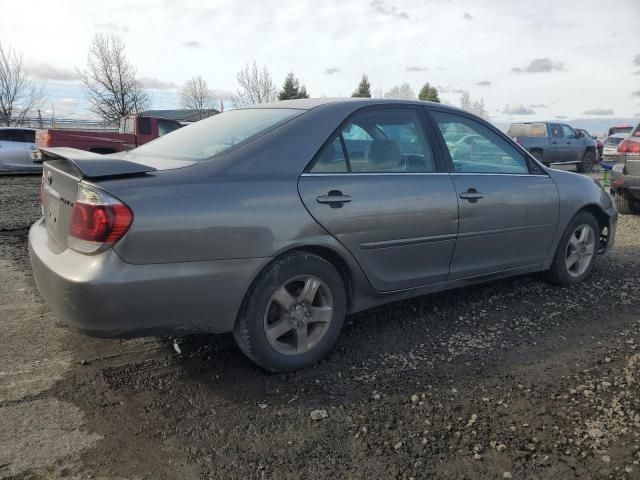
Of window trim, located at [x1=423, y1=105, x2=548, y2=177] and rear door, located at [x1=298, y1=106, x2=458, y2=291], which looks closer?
rear door, located at [x1=298, y1=106, x2=458, y2=291]

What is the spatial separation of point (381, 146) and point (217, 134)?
41.5 inches

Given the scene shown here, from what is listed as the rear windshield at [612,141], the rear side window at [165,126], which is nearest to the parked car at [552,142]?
the rear windshield at [612,141]

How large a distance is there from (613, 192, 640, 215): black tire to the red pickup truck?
10530 mm

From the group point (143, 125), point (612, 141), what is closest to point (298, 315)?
point (143, 125)

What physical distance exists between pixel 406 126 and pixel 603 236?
103 inches

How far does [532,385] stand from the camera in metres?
2.91

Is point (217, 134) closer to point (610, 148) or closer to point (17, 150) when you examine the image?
point (17, 150)

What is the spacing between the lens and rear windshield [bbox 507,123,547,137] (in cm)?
1724

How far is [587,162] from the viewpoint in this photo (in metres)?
18.9

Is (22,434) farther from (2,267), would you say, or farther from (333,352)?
(2,267)

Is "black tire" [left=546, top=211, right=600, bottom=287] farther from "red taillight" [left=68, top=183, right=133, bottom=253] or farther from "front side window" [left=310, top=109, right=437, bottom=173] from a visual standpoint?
"red taillight" [left=68, top=183, right=133, bottom=253]

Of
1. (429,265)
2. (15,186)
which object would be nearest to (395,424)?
(429,265)

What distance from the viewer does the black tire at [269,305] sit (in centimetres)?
283

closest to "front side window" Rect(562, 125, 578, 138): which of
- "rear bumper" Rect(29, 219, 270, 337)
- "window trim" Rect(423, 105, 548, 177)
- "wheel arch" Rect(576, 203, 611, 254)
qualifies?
"wheel arch" Rect(576, 203, 611, 254)
